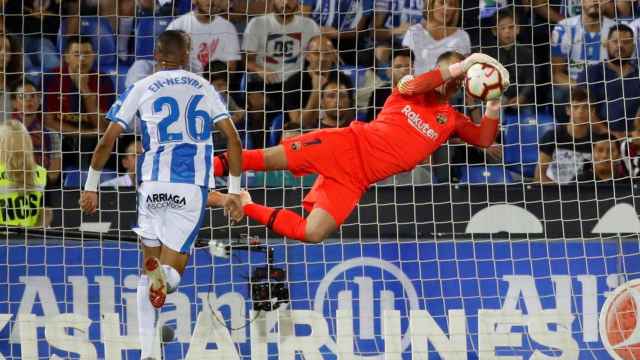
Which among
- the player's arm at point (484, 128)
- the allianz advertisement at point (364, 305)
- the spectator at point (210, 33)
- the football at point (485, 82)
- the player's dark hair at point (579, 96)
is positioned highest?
the spectator at point (210, 33)

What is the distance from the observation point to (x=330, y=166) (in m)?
8.29

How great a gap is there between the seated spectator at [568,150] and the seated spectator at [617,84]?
126 mm

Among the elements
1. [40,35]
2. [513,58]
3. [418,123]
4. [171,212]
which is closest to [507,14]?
[513,58]

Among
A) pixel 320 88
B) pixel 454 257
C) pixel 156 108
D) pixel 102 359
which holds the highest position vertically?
pixel 320 88

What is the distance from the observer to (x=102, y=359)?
8898 mm

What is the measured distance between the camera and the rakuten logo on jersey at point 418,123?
27.1ft

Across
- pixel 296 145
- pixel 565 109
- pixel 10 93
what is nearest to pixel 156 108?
pixel 296 145

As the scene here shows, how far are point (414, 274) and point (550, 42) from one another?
93.1 inches

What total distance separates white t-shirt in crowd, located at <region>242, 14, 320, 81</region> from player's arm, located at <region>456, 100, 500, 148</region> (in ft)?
7.00

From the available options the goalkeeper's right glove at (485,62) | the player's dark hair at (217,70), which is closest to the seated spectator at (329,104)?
the player's dark hair at (217,70)

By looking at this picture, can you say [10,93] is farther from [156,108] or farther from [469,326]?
[469,326]

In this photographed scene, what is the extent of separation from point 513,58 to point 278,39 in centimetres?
186

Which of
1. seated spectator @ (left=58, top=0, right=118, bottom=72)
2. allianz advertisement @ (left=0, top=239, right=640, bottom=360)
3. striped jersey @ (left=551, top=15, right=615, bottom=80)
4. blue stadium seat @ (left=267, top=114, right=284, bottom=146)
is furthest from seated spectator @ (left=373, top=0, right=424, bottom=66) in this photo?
seated spectator @ (left=58, top=0, right=118, bottom=72)

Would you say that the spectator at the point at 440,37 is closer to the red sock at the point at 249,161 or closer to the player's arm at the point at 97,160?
the red sock at the point at 249,161
